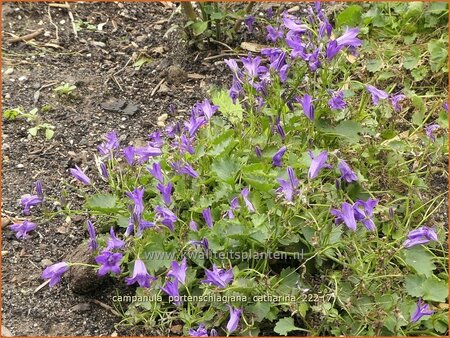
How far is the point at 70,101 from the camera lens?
153 inches

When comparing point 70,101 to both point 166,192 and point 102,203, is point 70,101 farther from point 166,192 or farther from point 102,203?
point 166,192

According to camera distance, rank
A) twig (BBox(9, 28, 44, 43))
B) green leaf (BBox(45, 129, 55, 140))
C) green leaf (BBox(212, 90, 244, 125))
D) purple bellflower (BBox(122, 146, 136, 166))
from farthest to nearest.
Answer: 1. twig (BBox(9, 28, 44, 43))
2. green leaf (BBox(45, 129, 55, 140))
3. green leaf (BBox(212, 90, 244, 125))
4. purple bellflower (BBox(122, 146, 136, 166))

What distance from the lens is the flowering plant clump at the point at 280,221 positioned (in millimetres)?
2562

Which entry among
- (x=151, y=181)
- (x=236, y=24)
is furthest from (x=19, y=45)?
(x=151, y=181)

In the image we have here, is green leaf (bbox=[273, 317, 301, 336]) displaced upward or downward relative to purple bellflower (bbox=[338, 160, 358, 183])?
downward

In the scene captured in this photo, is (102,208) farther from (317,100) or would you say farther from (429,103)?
(429,103)

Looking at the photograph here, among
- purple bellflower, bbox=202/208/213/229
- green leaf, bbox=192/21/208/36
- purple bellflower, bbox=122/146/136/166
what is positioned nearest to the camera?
purple bellflower, bbox=202/208/213/229

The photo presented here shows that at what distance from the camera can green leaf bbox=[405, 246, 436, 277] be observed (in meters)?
2.63

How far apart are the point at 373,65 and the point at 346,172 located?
1.18 m

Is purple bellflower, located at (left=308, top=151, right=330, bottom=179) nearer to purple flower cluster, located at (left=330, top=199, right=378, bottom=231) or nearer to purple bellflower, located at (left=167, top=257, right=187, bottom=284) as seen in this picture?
purple flower cluster, located at (left=330, top=199, right=378, bottom=231)

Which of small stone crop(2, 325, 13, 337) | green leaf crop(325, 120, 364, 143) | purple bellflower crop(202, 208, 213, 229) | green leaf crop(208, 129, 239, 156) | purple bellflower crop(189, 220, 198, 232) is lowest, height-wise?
small stone crop(2, 325, 13, 337)

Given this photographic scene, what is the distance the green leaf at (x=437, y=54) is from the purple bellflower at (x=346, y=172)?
4.19 ft

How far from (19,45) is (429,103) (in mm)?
2358

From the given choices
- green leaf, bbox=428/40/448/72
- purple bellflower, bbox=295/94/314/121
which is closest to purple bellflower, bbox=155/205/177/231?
purple bellflower, bbox=295/94/314/121
